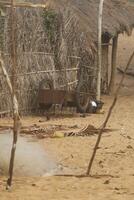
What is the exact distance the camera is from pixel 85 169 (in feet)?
27.9

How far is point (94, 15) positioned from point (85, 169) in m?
9.33

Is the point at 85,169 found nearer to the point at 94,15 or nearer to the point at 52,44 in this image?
the point at 52,44

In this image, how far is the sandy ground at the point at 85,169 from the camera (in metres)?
7.17

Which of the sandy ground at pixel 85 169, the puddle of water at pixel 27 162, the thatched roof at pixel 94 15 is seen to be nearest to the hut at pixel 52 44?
the thatched roof at pixel 94 15

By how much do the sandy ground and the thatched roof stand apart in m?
3.07

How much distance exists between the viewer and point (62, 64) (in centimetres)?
1514

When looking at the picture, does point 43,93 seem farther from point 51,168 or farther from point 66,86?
point 51,168

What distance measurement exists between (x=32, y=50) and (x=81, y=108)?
5.83 feet

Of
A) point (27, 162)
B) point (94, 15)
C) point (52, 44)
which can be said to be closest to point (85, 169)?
point (27, 162)

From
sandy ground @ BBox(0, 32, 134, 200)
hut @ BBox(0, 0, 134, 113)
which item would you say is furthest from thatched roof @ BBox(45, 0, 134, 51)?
sandy ground @ BBox(0, 32, 134, 200)

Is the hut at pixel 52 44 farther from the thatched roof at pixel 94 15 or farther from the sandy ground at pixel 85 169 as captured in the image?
the sandy ground at pixel 85 169

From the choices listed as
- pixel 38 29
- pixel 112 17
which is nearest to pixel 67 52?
pixel 38 29

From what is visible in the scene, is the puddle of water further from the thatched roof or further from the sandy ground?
the thatched roof

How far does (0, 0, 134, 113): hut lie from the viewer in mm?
13547
